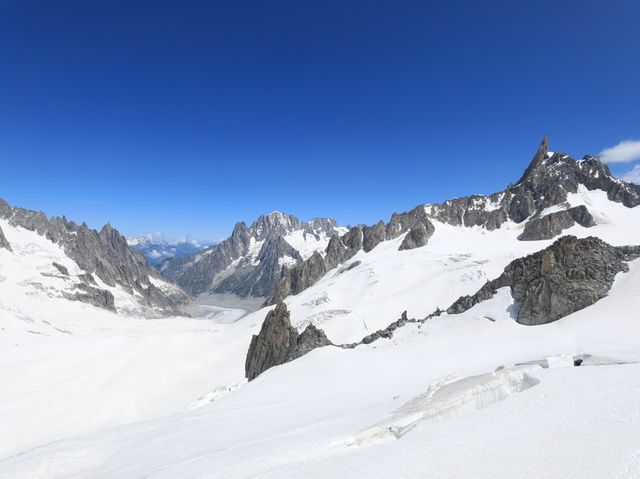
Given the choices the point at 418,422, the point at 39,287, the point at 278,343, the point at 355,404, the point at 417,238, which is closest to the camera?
the point at 418,422

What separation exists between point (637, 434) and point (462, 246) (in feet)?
332

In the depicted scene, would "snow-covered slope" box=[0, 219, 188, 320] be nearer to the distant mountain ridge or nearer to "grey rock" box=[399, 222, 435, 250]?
the distant mountain ridge

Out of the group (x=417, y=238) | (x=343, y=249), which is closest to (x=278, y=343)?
(x=417, y=238)

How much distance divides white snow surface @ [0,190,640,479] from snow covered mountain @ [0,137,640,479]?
0.08 metres

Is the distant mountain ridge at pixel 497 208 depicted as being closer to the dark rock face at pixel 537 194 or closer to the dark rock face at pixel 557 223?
the dark rock face at pixel 537 194

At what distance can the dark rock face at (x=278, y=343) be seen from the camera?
125 ft

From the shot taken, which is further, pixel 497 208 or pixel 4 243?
pixel 4 243

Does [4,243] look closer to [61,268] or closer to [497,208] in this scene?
[61,268]

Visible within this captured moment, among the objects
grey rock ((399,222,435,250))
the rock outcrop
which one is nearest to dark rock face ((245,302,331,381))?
grey rock ((399,222,435,250))

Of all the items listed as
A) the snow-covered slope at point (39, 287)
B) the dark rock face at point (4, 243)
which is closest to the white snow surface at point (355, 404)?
the snow-covered slope at point (39, 287)

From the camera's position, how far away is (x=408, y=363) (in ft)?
84.5

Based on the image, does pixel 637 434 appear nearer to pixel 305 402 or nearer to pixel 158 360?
pixel 305 402

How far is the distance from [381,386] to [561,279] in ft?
64.3

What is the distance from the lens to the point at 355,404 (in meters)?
18.6
